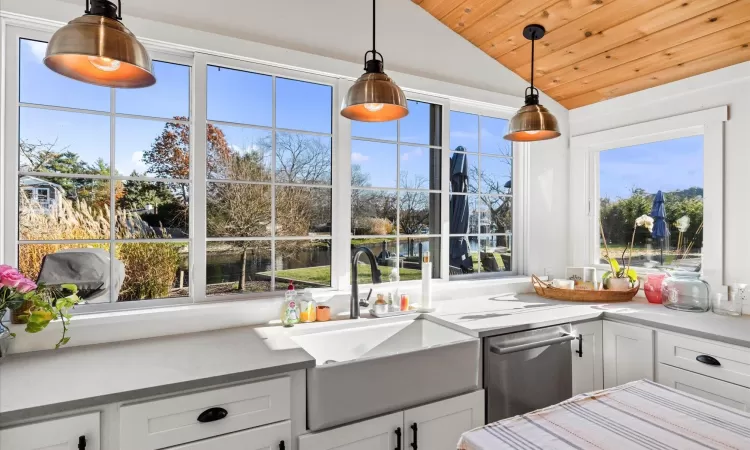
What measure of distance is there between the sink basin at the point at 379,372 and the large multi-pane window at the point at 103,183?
85 cm

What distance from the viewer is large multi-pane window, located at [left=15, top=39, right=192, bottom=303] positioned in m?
1.82

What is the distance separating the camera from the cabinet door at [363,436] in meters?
1.58

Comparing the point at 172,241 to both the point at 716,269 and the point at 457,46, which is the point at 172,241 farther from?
the point at 716,269

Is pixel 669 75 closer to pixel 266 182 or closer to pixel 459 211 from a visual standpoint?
pixel 459 211

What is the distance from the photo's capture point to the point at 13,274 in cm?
149

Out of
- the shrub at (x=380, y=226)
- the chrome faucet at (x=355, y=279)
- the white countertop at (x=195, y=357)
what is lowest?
the white countertop at (x=195, y=357)

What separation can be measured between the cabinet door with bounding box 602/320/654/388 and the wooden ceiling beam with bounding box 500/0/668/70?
1742 millimetres

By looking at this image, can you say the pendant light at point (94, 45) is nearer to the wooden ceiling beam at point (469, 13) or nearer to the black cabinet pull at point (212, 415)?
the black cabinet pull at point (212, 415)

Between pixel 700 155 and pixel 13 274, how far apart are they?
3.68 m

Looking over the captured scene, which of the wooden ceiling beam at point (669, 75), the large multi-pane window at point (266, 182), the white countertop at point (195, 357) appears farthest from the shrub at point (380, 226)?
the wooden ceiling beam at point (669, 75)

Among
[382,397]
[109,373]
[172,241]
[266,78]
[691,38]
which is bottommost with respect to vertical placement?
[382,397]

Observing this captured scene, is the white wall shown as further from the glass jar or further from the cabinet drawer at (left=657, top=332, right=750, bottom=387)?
the cabinet drawer at (left=657, top=332, right=750, bottom=387)

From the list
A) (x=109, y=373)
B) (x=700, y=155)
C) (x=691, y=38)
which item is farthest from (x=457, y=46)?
(x=109, y=373)

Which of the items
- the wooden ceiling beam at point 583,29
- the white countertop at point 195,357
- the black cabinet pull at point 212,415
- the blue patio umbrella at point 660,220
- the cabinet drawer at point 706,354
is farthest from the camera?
the blue patio umbrella at point 660,220
